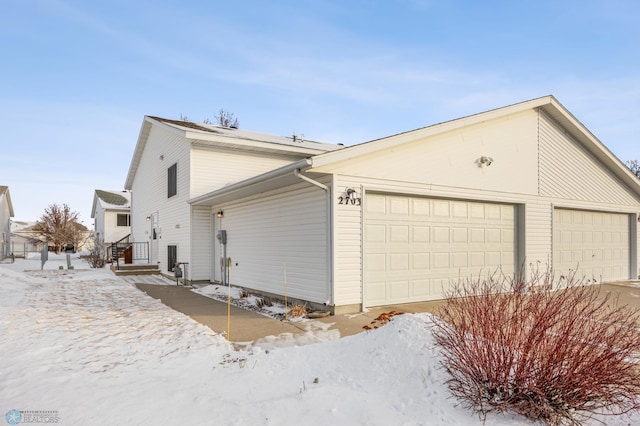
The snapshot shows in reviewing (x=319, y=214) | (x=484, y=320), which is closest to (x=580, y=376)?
(x=484, y=320)

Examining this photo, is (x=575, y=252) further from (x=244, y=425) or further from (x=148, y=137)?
(x=148, y=137)

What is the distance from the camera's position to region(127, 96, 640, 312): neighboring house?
8.08m

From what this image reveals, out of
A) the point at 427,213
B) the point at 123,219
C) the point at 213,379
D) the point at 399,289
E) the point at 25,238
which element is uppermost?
→ the point at 427,213

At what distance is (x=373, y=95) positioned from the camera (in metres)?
15.3

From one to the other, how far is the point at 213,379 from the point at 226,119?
3192 cm

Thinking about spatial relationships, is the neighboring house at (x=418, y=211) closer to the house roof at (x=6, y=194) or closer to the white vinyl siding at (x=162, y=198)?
the white vinyl siding at (x=162, y=198)

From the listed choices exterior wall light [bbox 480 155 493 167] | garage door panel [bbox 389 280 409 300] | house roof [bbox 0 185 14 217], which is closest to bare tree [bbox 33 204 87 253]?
house roof [bbox 0 185 14 217]

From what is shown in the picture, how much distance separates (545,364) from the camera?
3215mm

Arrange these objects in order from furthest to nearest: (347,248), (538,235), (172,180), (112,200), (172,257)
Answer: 1. (112,200)
2. (172,257)
3. (172,180)
4. (538,235)
5. (347,248)

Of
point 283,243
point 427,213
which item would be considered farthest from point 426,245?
point 283,243

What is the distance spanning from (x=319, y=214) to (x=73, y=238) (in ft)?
143

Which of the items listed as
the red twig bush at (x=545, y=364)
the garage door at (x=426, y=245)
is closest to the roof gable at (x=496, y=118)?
the garage door at (x=426, y=245)

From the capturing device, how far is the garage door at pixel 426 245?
27.8 ft

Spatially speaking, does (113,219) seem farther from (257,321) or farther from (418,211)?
(418,211)
